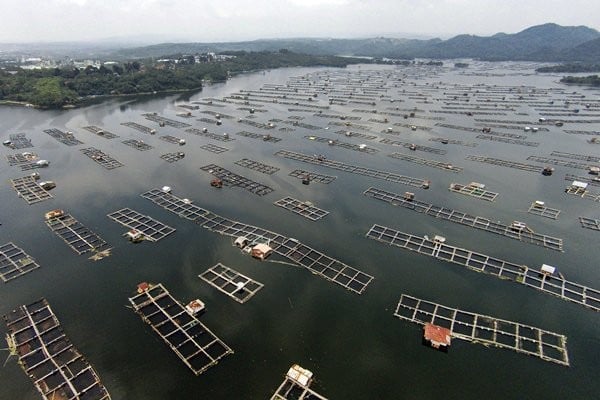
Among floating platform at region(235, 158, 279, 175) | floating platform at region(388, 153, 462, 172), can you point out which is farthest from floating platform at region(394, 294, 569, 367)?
floating platform at region(388, 153, 462, 172)

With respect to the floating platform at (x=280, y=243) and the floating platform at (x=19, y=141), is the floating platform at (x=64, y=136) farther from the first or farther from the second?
the floating platform at (x=280, y=243)

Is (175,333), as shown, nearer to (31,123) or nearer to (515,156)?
(515,156)

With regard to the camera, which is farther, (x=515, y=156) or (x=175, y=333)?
(x=515, y=156)

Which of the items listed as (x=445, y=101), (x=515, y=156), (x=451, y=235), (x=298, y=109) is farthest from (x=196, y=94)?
(x=451, y=235)

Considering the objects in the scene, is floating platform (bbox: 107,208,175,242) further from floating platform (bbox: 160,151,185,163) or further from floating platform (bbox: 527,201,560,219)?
floating platform (bbox: 527,201,560,219)

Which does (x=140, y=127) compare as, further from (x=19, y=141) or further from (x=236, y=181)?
(x=236, y=181)

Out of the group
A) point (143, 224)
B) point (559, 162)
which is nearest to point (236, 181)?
point (143, 224)
